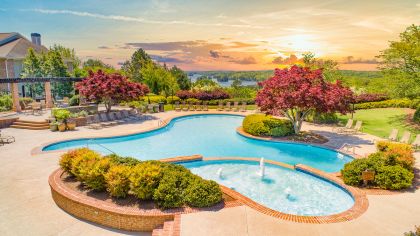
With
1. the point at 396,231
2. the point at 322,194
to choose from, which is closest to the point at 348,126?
the point at 322,194

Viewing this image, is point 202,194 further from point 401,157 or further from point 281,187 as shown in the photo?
point 401,157

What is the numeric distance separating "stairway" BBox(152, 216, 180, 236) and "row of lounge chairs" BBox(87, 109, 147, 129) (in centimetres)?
1495

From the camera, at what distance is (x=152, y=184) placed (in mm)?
8070

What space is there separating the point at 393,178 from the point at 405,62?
16805mm

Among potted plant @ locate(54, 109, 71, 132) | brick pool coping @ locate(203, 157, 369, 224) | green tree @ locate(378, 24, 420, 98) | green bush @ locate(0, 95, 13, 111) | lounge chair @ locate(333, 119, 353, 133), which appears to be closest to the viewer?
brick pool coping @ locate(203, 157, 369, 224)

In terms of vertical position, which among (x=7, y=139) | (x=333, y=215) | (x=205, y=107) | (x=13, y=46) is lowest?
(x=333, y=215)

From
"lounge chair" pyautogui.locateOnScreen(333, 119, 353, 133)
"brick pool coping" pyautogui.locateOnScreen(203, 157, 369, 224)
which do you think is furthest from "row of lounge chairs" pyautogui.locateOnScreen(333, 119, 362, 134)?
"brick pool coping" pyautogui.locateOnScreen(203, 157, 369, 224)

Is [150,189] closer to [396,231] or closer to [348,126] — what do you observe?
[396,231]

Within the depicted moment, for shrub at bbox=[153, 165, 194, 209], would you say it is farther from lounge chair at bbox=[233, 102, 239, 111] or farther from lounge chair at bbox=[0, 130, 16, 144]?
lounge chair at bbox=[233, 102, 239, 111]

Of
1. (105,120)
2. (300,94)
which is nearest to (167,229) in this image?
(300,94)

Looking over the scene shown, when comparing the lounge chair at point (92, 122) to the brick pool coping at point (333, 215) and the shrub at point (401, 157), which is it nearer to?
the brick pool coping at point (333, 215)

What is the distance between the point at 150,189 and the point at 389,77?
22.9 meters

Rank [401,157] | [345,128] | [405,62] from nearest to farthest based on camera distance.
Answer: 1. [401,157]
2. [345,128]
3. [405,62]

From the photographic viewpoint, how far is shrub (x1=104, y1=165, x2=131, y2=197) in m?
8.22
